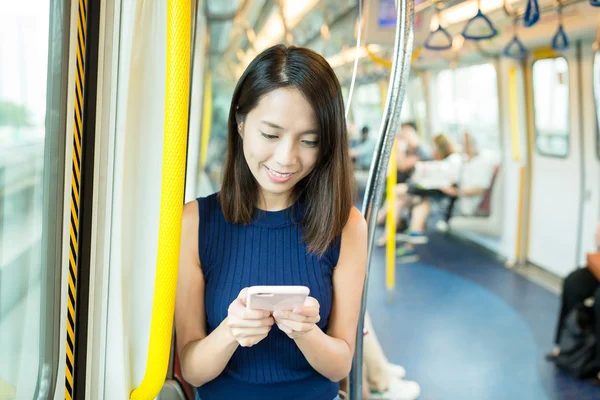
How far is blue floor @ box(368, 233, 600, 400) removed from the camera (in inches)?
169

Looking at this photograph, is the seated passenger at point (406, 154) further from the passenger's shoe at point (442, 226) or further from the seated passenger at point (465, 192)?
the passenger's shoe at point (442, 226)

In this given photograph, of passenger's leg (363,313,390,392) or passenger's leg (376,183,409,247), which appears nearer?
passenger's leg (363,313,390,392)

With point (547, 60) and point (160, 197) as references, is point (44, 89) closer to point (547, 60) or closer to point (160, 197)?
point (160, 197)

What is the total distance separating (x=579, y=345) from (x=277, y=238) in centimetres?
358

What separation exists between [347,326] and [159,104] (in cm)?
69

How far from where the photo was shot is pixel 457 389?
4.24 meters

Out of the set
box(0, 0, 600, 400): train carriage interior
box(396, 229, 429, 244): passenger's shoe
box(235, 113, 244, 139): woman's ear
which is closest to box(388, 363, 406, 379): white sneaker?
box(0, 0, 600, 400): train carriage interior

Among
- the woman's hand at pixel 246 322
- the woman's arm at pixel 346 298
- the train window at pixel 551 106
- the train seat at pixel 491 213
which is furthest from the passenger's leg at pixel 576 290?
the woman's hand at pixel 246 322

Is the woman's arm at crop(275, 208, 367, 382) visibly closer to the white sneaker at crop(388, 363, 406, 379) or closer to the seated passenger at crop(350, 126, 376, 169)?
the white sneaker at crop(388, 363, 406, 379)

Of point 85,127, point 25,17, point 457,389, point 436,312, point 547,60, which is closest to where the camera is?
point 25,17

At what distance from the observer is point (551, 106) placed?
267 inches

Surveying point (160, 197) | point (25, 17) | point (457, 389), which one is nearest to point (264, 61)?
point (160, 197)

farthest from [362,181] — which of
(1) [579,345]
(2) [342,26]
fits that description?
(1) [579,345]

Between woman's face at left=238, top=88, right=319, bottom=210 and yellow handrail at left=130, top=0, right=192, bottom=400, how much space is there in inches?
6.9
